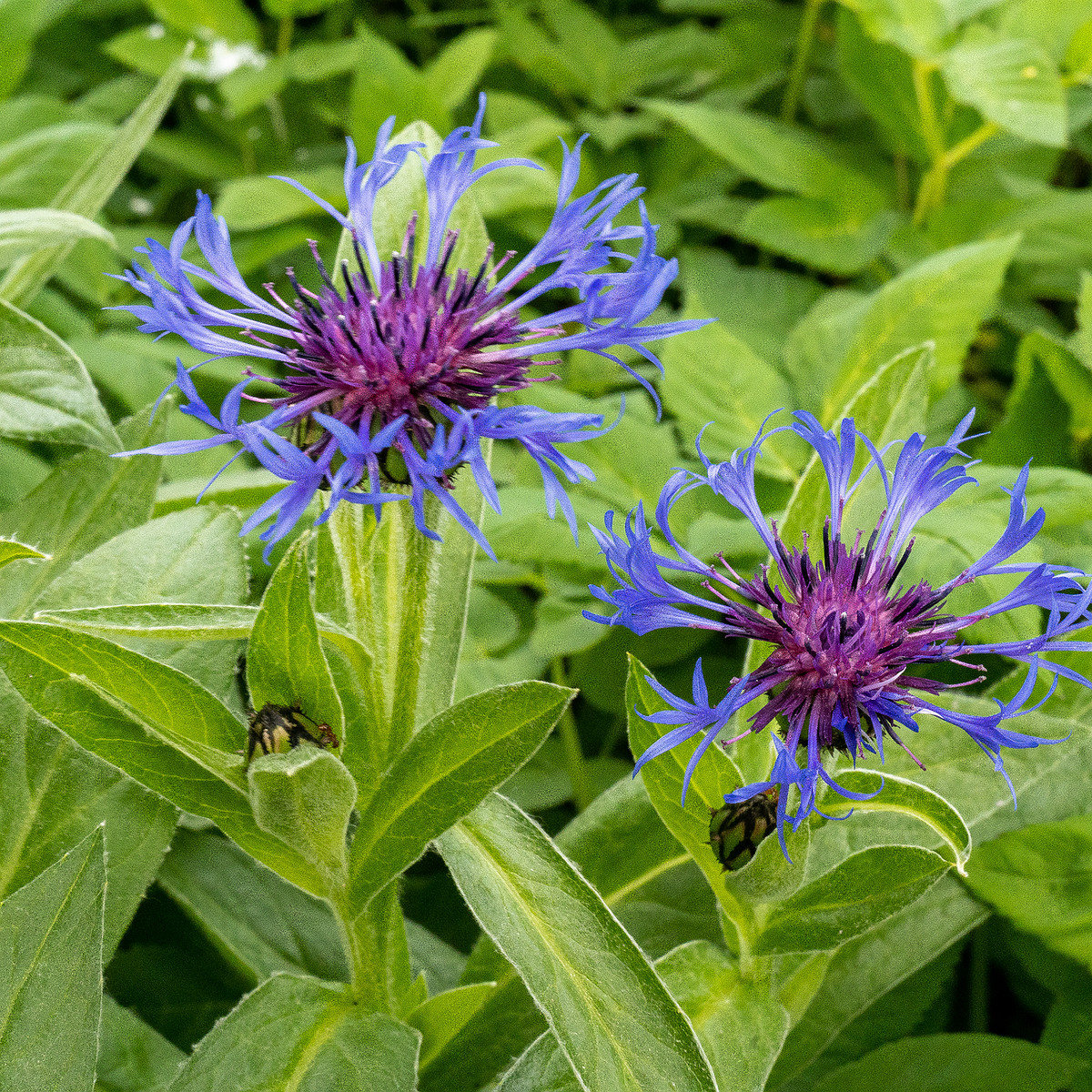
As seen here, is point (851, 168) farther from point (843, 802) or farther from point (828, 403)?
point (843, 802)

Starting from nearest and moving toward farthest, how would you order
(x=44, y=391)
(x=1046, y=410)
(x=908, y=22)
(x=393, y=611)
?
1. (x=393, y=611)
2. (x=44, y=391)
3. (x=1046, y=410)
4. (x=908, y=22)

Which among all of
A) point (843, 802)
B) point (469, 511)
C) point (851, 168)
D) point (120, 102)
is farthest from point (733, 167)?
point (843, 802)

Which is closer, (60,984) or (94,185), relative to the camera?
(60,984)

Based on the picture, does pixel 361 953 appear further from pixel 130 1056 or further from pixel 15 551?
pixel 15 551

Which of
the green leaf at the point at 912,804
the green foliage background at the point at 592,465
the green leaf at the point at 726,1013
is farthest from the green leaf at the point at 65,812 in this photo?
the green leaf at the point at 912,804

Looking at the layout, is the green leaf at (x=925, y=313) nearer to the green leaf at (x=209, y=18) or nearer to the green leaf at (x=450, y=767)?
the green leaf at (x=450, y=767)

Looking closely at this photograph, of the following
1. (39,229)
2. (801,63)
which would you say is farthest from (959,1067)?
(801,63)
